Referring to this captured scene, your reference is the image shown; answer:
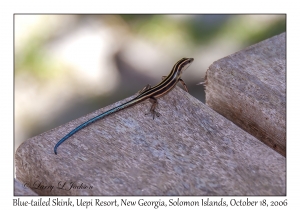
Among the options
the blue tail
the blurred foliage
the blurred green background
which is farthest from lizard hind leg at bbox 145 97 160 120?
the blurred foliage

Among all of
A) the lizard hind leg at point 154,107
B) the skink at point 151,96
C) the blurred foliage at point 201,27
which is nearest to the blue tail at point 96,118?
the skink at point 151,96

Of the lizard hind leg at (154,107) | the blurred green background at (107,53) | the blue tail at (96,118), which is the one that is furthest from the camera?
the blurred green background at (107,53)

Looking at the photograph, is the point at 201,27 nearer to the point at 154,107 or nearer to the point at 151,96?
the point at 151,96

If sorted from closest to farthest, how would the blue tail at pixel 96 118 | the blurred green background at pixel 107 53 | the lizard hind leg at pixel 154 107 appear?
the blue tail at pixel 96 118 < the lizard hind leg at pixel 154 107 < the blurred green background at pixel 107 53

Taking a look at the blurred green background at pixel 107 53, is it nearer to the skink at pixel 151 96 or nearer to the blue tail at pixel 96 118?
the skink at pixel 151 96

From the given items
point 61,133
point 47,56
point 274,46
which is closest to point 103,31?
point 47,56

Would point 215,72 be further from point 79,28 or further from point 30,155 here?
point 79,28

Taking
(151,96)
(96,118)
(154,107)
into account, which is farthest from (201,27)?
(96,118)

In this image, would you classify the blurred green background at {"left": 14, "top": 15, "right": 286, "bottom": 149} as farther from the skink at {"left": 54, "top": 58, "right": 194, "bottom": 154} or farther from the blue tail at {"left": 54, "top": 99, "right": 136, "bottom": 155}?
the blue tail at {"left": 54, "top": 99, "right": 136, "bottom": 155}
